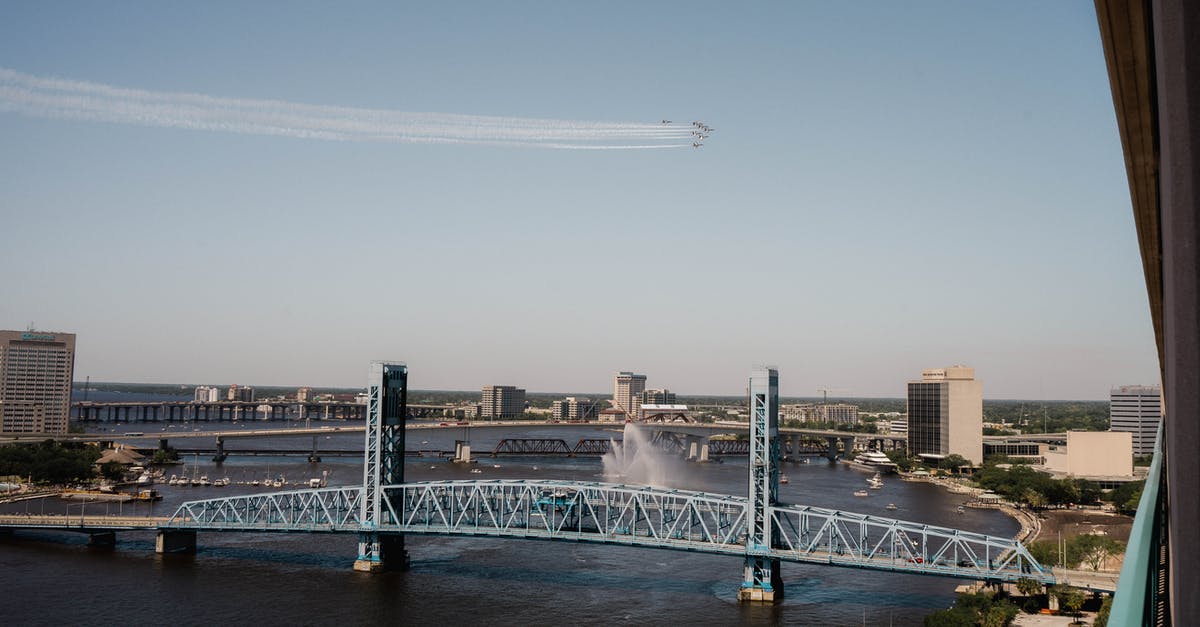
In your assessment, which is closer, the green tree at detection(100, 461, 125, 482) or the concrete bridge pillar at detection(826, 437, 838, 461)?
the green tree at detection(100, 461, 125, 482)

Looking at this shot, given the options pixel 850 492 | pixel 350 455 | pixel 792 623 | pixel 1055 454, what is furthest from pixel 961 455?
pixel 792 623

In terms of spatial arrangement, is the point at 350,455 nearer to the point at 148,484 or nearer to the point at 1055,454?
the point at 148,484

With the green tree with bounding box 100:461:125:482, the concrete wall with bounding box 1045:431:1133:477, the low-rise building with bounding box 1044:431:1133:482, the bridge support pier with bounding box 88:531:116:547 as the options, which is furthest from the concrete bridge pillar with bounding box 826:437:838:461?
the bridge support pier with bounding box 88:531:116:547

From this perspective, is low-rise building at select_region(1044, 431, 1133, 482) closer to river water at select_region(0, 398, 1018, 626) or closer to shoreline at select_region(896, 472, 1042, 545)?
shoreline at select_region(896, 472, 1042, 545)

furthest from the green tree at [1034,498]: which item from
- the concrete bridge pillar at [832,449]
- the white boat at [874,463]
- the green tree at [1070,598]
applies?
the concrete bridge pillar at [832,449]

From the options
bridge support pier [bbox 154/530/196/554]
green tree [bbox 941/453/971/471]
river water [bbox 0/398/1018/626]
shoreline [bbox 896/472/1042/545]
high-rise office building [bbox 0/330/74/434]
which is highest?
high-rise office building [bbox 0/330/74/434]

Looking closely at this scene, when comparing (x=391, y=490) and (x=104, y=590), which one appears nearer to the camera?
(x=104, y=590)

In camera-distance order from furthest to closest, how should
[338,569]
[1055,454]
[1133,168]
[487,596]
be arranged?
1. [1055,454]
2. [338,569]
3. [487,596]
4. [1133,168]
